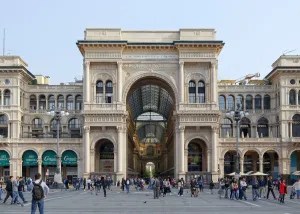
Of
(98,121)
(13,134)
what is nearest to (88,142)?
(98,121)

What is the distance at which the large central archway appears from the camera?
10781cm

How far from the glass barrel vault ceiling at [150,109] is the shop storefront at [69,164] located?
20671 mm

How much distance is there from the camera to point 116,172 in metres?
92.0

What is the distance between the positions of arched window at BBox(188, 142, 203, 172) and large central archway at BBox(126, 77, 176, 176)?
26.5 ft

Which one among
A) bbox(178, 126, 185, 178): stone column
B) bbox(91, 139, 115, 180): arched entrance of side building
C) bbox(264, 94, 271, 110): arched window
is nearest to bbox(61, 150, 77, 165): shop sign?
bbox(91, 139, 115, 180): arched entrance of side building

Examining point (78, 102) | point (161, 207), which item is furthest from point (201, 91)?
point (161, 207)

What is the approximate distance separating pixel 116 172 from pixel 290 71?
3348 cm

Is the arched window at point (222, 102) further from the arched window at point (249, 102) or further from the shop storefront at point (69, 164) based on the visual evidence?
the shop storefront at point (69, 164)

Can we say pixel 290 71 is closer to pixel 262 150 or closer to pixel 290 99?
pixel 290 99

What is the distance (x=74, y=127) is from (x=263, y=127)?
33.2 m

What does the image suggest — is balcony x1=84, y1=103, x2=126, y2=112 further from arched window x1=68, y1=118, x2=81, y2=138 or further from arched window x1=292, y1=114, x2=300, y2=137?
arched window x1=292, y1=114, x2=300, y2=137

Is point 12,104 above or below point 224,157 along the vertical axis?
above

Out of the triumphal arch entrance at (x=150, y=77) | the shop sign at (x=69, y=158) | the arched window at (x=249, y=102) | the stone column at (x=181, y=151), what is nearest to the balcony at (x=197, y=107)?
the triumphal arch entrance at (x=150, y=77)

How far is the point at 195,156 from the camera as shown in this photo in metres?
98.6
